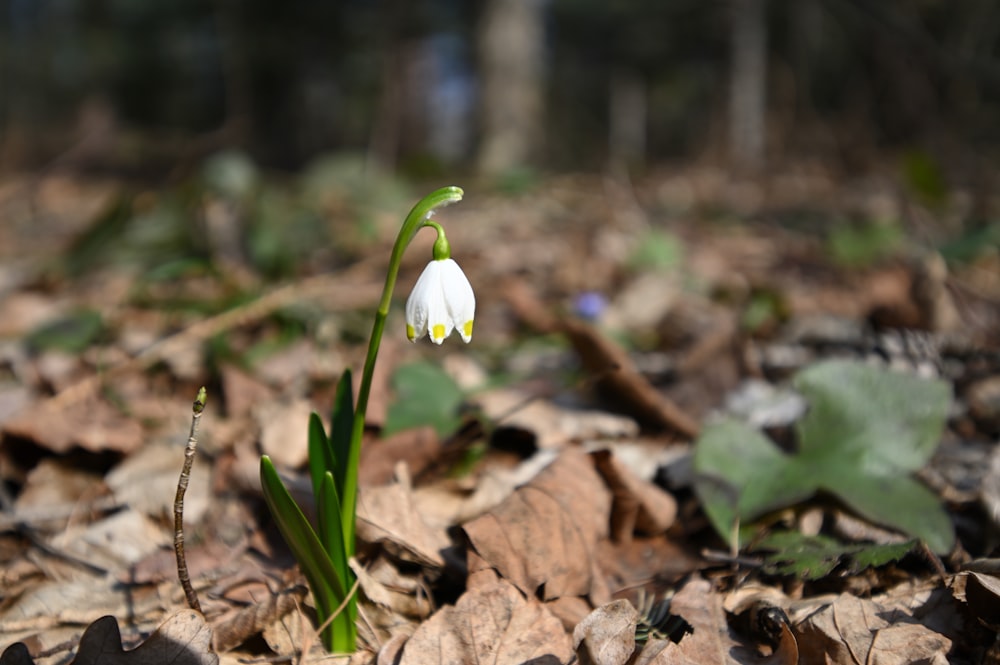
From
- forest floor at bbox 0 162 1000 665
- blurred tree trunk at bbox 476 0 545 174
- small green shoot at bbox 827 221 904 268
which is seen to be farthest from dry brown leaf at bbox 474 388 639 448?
blurred tree trunk at bbox 476 0 545 174

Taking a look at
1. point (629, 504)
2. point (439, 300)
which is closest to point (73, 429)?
point (439, 300)

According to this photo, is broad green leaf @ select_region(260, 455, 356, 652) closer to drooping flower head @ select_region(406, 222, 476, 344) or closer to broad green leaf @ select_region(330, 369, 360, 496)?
broad green leaf @ select_region(330, 369, 360, 496)

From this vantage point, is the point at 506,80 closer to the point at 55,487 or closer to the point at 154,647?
the point at 55,487

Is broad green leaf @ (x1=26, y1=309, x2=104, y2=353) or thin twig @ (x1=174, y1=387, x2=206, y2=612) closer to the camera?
thin twig @ (x1=174, y1=387, x2=206, y2=612)

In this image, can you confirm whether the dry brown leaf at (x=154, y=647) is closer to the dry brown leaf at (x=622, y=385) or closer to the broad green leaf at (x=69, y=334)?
the dry brown leaf at (x=622, y=385)

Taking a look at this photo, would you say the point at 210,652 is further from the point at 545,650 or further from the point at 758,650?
the point at 758,650

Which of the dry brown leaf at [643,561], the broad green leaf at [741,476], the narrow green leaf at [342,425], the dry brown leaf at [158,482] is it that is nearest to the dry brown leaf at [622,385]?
the broad green leaf at [741,476]

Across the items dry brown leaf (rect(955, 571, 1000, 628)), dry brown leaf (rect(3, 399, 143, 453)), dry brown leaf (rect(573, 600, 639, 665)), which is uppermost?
dry brown leaf (rect(955, 571, 1000, 628))
